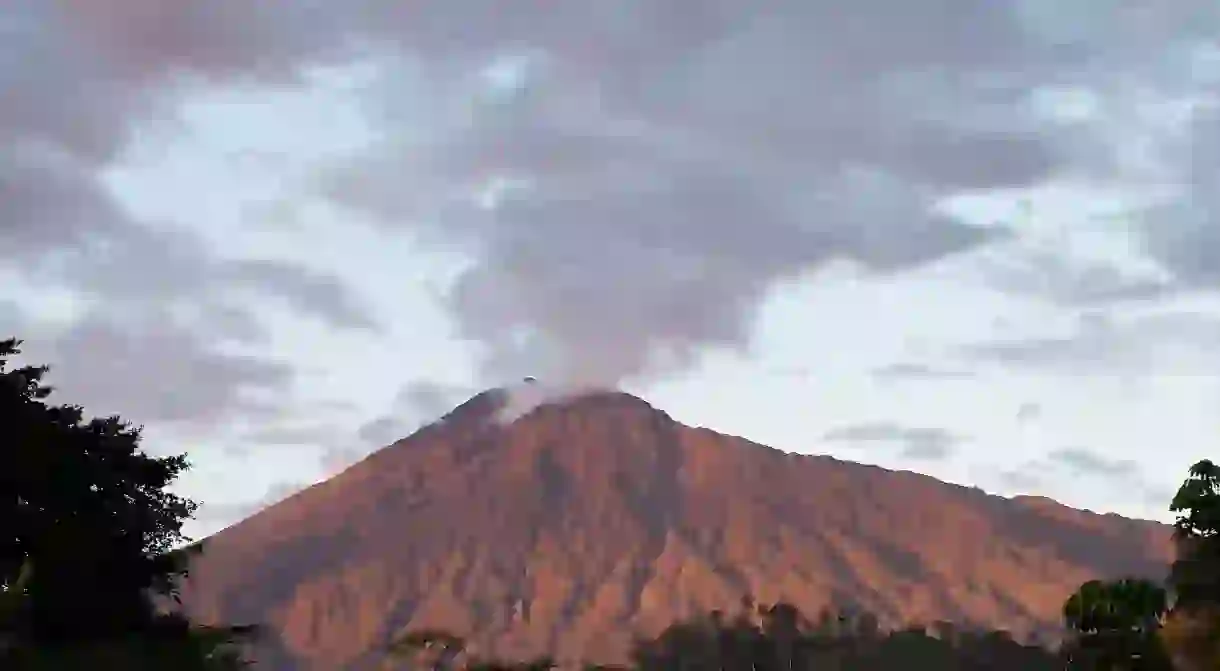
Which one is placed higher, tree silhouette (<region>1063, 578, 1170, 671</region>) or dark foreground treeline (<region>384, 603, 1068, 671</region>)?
dark foreground treeline (<region>384, 603, 1068, 671</region>)

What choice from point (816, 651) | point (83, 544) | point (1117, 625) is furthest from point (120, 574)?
point (816, 651)

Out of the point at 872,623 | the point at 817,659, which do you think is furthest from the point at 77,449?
the point at 872,623

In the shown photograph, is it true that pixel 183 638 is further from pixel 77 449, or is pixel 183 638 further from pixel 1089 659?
pixel 1089 659

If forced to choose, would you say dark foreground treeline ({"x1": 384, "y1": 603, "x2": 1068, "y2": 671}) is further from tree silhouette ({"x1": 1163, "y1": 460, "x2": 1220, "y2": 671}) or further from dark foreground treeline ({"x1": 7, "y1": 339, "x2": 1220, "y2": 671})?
tree silhouette ({"x1": 1163, "y1": 460, "x2": 1220, "y2": 671})

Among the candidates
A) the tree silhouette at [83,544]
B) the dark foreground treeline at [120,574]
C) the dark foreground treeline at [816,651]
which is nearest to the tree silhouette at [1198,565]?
the dark foreground treeline at [120,574]

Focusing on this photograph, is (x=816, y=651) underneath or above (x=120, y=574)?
above

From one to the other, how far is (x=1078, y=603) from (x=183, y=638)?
2477 centimetres

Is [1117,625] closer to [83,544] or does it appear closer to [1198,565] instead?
[1198,565]

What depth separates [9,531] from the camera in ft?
145

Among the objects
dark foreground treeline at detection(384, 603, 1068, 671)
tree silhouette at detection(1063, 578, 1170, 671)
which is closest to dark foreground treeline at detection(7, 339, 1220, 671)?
tree silhouette at detection(1063, 578, 1170, 671)

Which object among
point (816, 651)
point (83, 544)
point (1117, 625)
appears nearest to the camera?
point (1117, 625)

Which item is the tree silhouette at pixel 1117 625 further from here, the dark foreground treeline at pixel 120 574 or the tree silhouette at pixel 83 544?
the tree silhouette at pixel 83 544

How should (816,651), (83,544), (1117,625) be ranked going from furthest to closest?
(816,651)
(83,544)
(1117,625)

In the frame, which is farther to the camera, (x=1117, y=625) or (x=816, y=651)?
(x=816, y=651)
